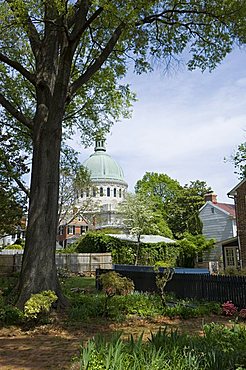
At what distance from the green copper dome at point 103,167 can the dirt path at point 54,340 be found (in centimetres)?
7044

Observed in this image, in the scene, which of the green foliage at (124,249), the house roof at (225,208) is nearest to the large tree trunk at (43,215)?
the green foliage at (124,249)

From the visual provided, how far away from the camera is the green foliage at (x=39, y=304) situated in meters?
8.54

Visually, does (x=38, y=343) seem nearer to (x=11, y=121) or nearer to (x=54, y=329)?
(x=54, y=329)

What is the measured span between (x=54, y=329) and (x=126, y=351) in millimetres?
4313

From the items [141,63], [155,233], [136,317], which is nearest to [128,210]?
[155,233]

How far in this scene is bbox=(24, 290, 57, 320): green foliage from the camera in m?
8.54

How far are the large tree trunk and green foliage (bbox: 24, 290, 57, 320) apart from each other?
1.83 feet

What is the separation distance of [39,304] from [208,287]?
19.0 ft

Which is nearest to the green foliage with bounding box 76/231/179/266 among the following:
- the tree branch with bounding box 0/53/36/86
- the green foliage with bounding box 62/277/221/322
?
the green foliage with bounding box 62/277/221/322

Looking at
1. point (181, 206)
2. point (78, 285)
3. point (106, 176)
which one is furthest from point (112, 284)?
point (106, 176)

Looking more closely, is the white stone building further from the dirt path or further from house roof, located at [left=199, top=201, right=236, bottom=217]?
the dirt path

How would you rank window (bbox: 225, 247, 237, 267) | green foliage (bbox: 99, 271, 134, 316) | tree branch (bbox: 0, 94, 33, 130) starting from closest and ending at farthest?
green foliage (bbox: 99, 271, 134, 316) < tree branch (bbox: 0, 94, 33, 130) < window (bbox: 225, 247, 237, 267)

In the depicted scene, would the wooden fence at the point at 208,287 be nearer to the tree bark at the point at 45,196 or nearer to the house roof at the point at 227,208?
the tree bark at the point at 45,196

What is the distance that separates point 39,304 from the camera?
8664 mm
